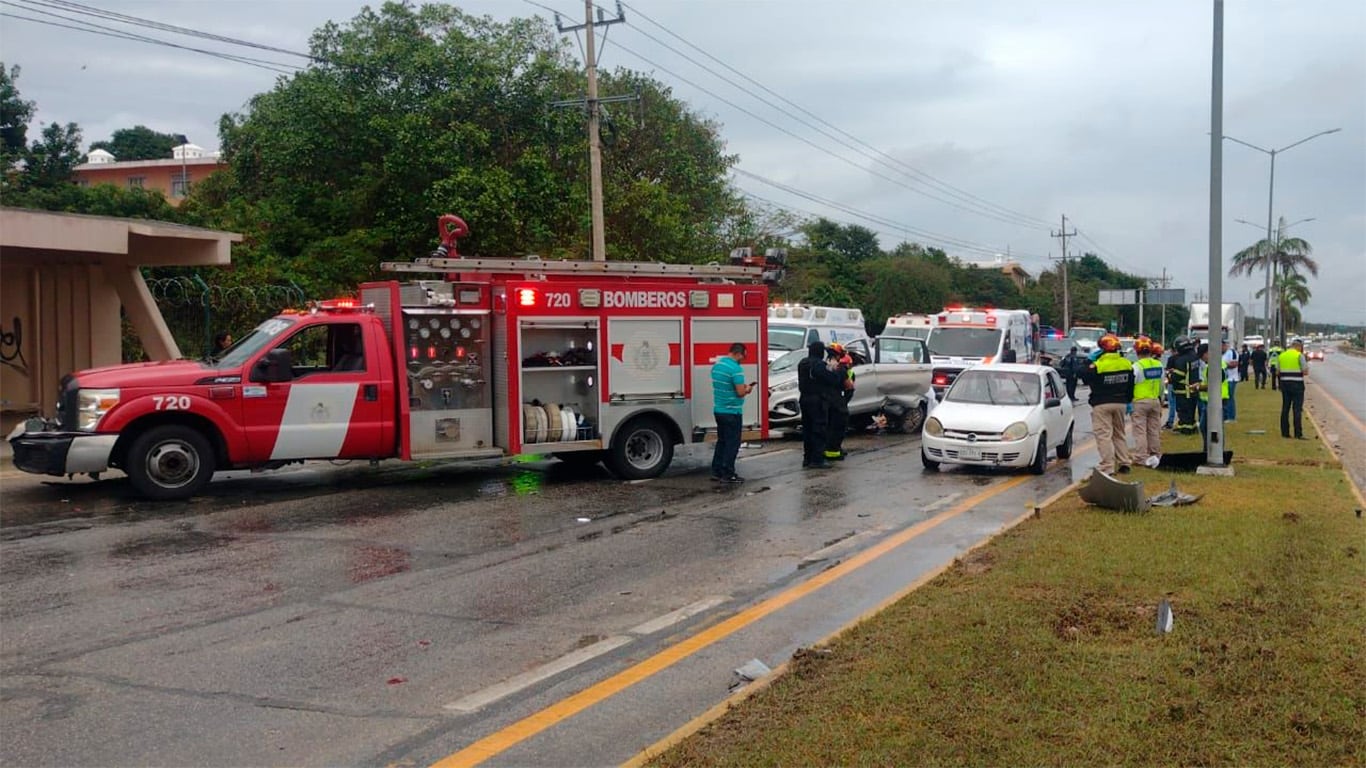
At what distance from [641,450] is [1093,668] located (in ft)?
30.1

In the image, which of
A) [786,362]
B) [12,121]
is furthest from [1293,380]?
[12,121]

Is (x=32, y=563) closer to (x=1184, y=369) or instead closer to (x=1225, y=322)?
(x=1184, y=369)

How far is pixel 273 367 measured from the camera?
12312 mm

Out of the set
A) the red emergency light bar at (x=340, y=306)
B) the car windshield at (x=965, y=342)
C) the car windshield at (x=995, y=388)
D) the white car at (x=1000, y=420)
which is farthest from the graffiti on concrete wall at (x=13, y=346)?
the car windshield at (x=965, y=342)

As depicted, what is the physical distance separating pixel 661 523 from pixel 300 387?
433 centimetres

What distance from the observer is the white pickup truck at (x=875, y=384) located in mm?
19422

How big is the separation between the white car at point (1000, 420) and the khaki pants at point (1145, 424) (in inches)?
43.5

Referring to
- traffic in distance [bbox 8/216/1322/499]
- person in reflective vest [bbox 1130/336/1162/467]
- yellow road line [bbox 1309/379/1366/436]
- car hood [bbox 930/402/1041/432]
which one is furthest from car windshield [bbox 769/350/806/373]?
yellow road line [bbox 1309/379/1366/436]

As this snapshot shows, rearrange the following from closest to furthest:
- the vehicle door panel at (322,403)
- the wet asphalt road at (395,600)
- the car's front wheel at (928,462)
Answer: the wet asphalt road at (395,600) < the vehicle door panel at (322,403) < the car's front wheel at (928,462)

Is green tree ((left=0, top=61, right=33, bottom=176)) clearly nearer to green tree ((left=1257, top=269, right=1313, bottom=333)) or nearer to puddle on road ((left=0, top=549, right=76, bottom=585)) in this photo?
puddle on road ((left=0, top=549, right=76, bottom=585))

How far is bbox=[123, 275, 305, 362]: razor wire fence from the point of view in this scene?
21391mm

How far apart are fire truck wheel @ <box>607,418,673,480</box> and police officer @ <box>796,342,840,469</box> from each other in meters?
2.07

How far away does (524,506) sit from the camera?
39.5ft

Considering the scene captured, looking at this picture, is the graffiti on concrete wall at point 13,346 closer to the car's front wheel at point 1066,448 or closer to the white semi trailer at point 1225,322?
the car's front wheel at point 1066,448
